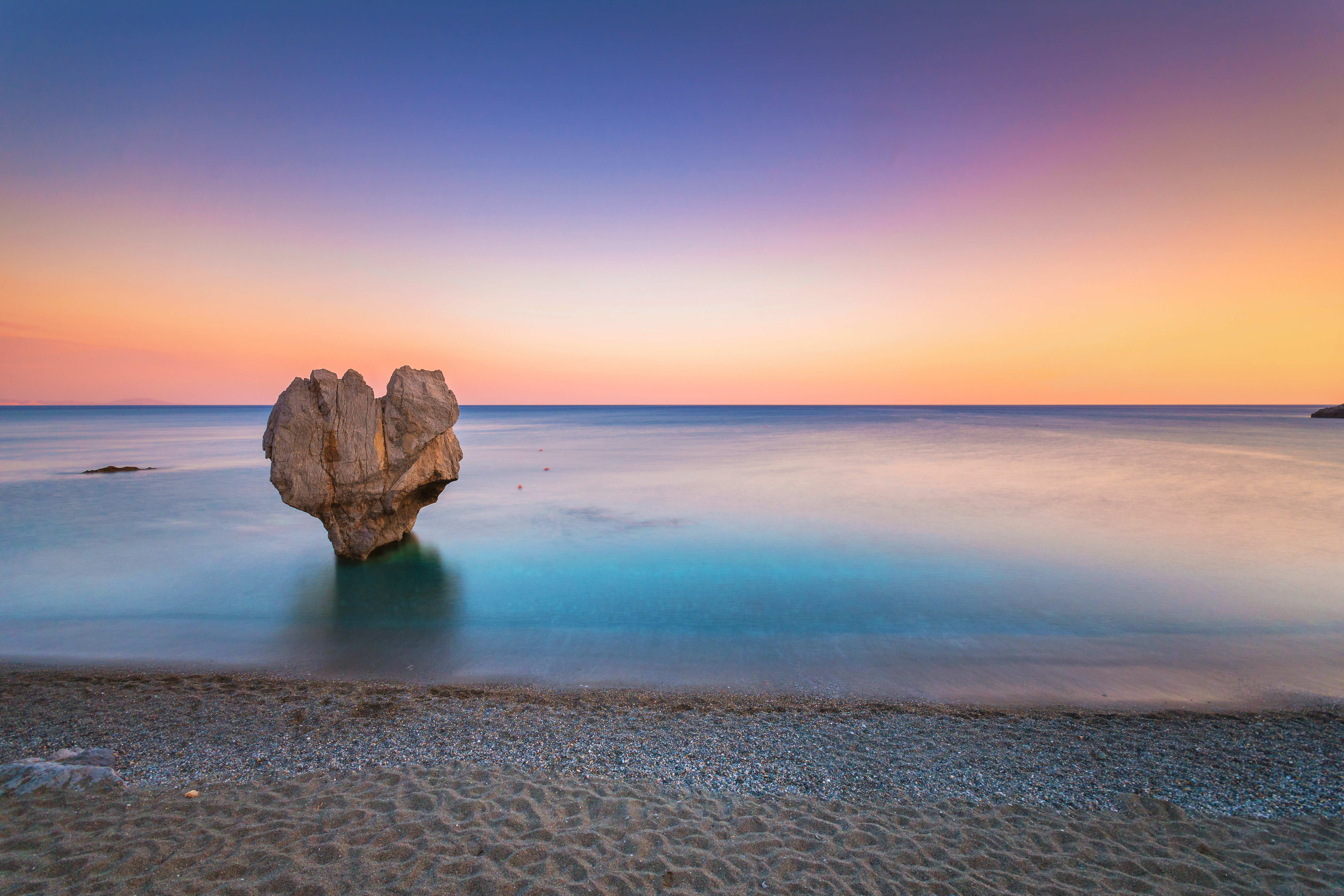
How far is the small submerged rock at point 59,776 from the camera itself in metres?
4.72

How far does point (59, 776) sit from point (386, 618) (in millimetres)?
5114

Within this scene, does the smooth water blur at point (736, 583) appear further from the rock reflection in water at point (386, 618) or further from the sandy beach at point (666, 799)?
the sandy beach at point (666, 799)

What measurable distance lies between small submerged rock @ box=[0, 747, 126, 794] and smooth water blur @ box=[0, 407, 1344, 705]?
2.77 m

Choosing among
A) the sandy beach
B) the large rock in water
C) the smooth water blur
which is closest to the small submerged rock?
the sandy beach

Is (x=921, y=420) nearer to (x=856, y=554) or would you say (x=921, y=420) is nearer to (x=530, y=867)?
(x=856, y=554)

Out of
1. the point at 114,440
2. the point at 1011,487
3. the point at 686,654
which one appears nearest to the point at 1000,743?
the point at 686,654

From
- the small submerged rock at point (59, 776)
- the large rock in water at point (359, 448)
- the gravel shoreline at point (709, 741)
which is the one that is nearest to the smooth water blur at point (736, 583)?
the gravel shoreline at point (709, 741)

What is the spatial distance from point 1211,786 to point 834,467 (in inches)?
1108

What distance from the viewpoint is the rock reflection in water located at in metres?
8.23

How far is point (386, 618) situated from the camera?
392 inches

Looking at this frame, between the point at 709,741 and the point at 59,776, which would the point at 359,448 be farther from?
the point at 709,741

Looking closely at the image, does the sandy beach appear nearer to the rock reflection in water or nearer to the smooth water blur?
the smooth water blur

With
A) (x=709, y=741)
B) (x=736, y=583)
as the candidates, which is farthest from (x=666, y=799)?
(x=736, y=583)

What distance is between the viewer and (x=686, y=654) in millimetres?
8508
